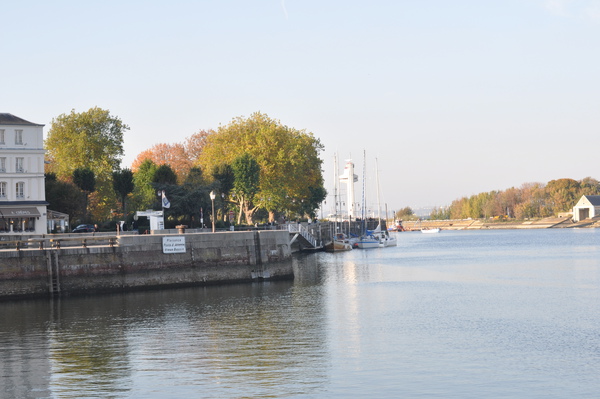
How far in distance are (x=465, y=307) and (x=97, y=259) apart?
70.0ft

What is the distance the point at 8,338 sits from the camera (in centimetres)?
3222

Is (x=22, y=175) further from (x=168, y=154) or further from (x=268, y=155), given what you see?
(x=168, y=154)

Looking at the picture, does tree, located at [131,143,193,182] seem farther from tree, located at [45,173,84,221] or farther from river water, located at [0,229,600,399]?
river water, located at [0,229,600,399]

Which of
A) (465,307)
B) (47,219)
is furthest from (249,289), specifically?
(47,219)

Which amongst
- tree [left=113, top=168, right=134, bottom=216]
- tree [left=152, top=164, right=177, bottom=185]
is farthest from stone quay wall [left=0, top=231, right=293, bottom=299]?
tree [left=152, top=164, right=177, bottom=185]

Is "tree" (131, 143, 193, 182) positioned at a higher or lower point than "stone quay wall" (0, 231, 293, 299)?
higher

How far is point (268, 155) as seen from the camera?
105m

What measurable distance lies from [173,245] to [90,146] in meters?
54.0

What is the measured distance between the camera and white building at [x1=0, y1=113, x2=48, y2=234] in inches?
2943

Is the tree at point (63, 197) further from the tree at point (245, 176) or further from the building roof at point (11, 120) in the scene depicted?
the tree at point (245, 176)

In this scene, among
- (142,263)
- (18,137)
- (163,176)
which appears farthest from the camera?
(163,176)

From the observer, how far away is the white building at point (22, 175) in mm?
74750

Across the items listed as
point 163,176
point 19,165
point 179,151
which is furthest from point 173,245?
point 179,151

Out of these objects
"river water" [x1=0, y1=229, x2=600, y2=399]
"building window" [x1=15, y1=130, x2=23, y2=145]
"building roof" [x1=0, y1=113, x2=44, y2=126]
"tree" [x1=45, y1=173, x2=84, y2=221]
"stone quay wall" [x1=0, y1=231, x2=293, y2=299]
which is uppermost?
"building roof" [x1=0, y1=113, x2=44, y2=126]
